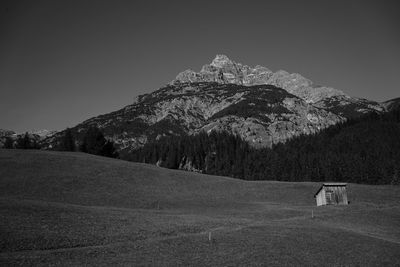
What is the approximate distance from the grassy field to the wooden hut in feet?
6.70

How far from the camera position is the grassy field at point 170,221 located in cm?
2508

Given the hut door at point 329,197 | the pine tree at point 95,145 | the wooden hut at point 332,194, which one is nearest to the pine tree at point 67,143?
the pine tree at point 95,145

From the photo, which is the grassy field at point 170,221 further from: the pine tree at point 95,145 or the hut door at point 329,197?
the pine tree at point 95,145

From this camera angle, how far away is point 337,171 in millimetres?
142625

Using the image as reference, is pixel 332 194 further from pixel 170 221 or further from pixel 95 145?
pixel 95 145

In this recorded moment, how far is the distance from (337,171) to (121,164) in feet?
334

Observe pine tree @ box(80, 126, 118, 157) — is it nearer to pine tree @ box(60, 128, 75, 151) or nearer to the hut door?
pine tree @ box(60, 128, 75, 151)

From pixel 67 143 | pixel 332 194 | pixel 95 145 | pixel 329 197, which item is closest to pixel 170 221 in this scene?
pixel 329 197

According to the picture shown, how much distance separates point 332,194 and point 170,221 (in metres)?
37.8

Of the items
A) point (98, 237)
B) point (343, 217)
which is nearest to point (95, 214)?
point (98, 237)

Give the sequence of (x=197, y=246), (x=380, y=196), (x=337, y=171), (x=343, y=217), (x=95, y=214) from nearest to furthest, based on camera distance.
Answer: (x=197, y=246), (x=95, y=214), (x=343, y=217), (x=380, y=196), (x=337, y=171)

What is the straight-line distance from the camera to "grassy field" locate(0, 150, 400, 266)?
82.3 ft

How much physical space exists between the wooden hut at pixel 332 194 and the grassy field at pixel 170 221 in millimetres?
2041

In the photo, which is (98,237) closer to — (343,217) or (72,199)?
(72,199)
